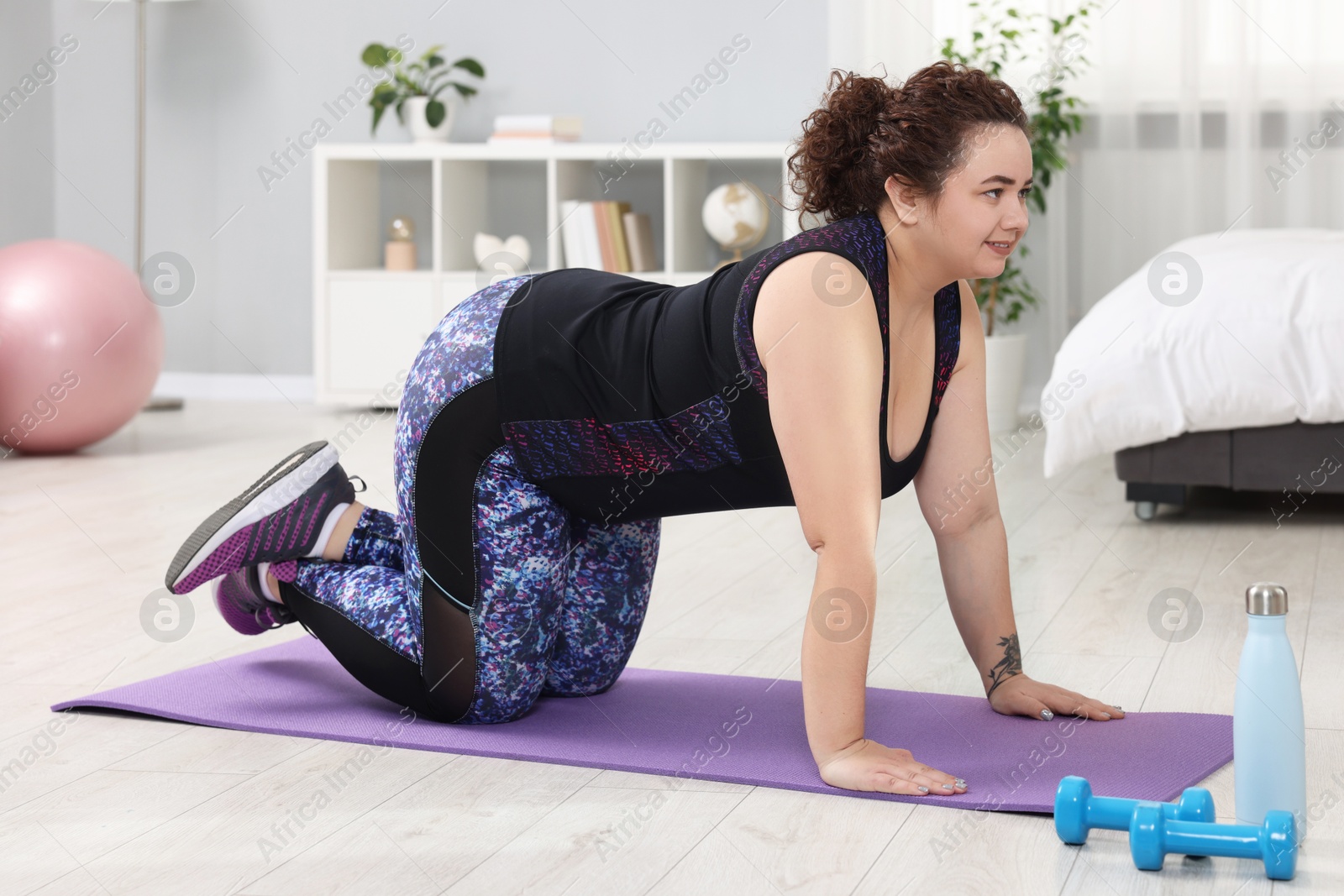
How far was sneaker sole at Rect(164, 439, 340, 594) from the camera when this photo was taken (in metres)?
1.59

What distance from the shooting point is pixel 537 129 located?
4523 mm

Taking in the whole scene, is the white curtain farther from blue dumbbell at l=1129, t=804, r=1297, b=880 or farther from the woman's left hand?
blue dumbbell at l=1129, t=804, r=1297, b=880

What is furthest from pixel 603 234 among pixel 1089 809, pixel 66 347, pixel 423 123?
pixel 1089 809

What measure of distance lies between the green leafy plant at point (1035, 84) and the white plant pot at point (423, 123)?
164 cm

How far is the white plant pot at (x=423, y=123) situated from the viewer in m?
4.70

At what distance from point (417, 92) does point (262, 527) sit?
341 cm

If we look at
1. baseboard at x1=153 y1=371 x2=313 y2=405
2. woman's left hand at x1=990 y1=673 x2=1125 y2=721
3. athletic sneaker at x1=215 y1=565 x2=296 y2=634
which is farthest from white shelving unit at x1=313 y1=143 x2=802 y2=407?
woman's left hand at x1=990 y1=673 x2=1125 y2=721

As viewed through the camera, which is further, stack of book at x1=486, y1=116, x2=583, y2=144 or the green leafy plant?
stack of book at x1=486, y1=116, x2=583, y2=144

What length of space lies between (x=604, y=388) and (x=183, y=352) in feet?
13.6

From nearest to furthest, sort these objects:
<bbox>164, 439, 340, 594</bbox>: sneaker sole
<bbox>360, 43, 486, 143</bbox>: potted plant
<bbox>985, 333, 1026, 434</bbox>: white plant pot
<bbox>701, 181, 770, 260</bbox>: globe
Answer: <bbox>164, 439, 340, 594</bbox>: sneaker sole → <bbox>985, 333, 1026, 434</bbox>: white plant pot → <bbox>701, 181, 770, 260</bbox>: globe → <bbox>360, 43, 486, 143</bbox>: potted plant

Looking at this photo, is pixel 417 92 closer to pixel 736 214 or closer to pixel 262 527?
pixel 736 214

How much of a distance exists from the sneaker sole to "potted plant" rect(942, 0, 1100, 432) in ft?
9.06

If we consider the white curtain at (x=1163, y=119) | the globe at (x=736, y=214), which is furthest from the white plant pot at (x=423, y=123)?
the white curtain at (x=1163, y=119)

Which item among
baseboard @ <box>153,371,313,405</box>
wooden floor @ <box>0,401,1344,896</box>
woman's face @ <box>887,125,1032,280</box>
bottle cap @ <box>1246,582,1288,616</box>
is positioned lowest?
wooden floor @ <box>0,401,1344,896</box>
